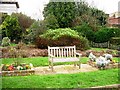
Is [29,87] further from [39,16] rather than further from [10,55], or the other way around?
[39,16]

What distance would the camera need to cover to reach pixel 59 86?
23.0 ft

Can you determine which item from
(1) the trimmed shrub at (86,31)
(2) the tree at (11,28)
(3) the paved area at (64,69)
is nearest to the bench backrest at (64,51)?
(3) the paved area at (64,69)

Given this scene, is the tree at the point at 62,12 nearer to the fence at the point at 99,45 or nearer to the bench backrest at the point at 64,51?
the fence at the point at 99,45

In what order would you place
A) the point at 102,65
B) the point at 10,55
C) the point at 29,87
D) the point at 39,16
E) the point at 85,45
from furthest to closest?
the point at 39,16 → the point at 85,45 → the point at 10,55 → the point at 102,65 → the point at 29,87

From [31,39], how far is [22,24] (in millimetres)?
5902

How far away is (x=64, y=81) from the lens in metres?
7.49

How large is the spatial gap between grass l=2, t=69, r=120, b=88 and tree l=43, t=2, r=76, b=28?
706 inches

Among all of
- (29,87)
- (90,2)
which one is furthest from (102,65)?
(90,2)

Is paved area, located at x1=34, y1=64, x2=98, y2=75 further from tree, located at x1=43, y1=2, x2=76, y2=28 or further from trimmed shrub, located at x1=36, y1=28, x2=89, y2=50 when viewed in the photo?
tree, located at x1=43, y1=2, x2=76, y2=28

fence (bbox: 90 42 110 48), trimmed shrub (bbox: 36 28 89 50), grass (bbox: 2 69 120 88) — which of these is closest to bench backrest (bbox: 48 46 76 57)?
grass (bbox: 2 69 120 88)

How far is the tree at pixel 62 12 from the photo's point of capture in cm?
2586

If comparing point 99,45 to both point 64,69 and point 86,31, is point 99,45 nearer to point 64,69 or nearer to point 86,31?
point 86,31

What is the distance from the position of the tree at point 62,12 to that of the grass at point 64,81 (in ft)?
58.8

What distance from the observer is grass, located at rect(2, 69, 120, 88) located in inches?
277
